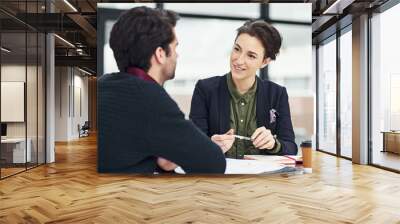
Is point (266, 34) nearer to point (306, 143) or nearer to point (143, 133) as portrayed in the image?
point (306, 143)

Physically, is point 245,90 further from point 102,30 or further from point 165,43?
point 102,30

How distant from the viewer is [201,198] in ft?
16.6

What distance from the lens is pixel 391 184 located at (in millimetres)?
6047

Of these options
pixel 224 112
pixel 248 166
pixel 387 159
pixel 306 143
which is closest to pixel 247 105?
pixel 224 112

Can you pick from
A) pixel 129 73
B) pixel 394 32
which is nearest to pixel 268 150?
pixel 129 73

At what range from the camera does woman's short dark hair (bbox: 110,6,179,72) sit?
217 inches

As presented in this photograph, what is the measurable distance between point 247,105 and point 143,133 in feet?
5.34

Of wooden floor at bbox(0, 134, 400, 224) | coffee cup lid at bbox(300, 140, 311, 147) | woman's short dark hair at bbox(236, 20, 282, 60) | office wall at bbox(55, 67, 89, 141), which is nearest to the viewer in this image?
wooden floor at bbox(0, 134, 400, 224)

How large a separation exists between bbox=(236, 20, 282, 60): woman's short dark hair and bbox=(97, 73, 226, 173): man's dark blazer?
1.60m

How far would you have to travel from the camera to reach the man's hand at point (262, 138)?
19.9 feet

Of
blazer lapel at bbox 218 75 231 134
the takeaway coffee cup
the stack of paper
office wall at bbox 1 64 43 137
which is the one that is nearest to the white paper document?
the stack of paper

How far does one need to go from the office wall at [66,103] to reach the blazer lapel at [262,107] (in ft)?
37.6

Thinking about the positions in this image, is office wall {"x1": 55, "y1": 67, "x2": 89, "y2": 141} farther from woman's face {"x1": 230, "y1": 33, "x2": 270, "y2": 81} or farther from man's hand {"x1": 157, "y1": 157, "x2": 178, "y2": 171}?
woman's face {"x1": 230, "y1": 33, "x2": 270, "y2": 81}

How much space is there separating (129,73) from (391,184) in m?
4.09
